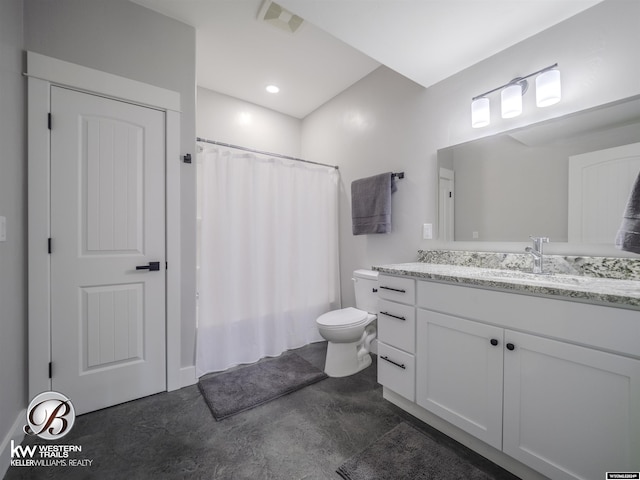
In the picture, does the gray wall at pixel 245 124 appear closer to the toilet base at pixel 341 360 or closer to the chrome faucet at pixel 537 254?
the toilet base at pixel 341 360

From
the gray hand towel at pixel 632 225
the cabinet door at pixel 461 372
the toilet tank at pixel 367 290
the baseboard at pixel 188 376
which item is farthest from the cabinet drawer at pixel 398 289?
the baseboard at pixel 188 376

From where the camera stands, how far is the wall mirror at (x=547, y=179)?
127 centimetres

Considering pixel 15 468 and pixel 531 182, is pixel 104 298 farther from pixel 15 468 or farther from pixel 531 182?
pixel 531 182

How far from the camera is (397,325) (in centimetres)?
158

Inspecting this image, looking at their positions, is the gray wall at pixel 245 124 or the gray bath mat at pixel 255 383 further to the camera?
the gray wall at pixel 245 124

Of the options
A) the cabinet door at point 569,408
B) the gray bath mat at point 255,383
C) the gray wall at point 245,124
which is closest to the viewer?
the cabinet door at point 569,408

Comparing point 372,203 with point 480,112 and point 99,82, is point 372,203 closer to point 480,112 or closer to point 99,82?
point 480,112

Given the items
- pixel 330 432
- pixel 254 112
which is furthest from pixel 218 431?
pixel 254 112

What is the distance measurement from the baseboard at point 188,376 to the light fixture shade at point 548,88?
2763 millimetres

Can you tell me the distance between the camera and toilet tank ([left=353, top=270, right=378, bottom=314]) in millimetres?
2225

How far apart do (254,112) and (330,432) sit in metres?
3.07

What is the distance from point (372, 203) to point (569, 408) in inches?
67.9

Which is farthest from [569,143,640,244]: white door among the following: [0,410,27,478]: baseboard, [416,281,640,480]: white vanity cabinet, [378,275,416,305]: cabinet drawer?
[0,410,27,478]: baseboard

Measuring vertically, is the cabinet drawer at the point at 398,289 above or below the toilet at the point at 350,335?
above
